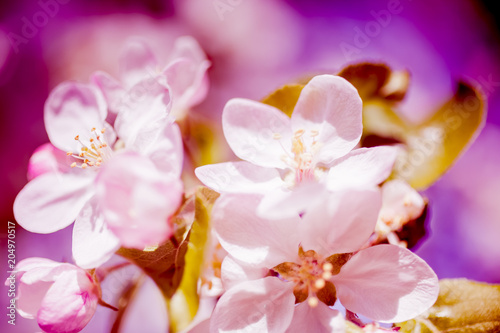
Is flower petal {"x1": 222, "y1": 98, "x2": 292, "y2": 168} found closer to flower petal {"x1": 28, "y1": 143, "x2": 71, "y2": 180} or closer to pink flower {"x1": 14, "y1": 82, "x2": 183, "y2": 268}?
pink flower {"x1": 14, "y1": 82, "x2": 183, "y2": 268}

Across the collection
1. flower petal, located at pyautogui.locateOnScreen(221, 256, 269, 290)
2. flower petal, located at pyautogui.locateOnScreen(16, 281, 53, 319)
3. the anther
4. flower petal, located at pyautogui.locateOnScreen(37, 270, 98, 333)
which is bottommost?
flower petal, located at pyautogui.locateOnScreen(16, 281, 53, 319)

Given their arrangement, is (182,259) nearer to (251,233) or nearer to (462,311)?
(251,233)

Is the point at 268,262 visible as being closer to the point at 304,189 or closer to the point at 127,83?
the point at 304,189

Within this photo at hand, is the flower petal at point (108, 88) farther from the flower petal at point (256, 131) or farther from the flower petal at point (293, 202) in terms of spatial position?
the flower petal at point (293, 202)

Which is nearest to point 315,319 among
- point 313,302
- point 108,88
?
point 313,302

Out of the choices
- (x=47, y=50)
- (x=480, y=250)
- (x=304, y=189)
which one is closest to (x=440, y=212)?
(x=480, y=250)
